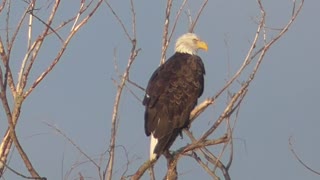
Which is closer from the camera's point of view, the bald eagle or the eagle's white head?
the bald eagle

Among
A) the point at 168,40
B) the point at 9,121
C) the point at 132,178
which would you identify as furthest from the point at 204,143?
the point at 9,121

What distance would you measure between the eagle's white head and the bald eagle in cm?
42

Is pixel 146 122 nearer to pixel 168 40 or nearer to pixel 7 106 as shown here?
pixel 168 40

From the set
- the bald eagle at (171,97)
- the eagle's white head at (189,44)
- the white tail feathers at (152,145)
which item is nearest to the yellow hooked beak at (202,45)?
the eagle's white head at (189,44)

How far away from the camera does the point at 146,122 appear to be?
580 cm

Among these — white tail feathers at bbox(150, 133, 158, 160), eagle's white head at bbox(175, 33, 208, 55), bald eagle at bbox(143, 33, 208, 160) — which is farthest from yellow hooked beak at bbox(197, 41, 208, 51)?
white tail feathers at bbox(150, 133, 158, 160)

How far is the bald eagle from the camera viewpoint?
572 cm

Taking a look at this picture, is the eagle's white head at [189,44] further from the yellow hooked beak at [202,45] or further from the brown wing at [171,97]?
the brown wing at [171,97]

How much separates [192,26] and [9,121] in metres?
2.37

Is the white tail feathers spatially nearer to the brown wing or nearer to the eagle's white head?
the brown wing

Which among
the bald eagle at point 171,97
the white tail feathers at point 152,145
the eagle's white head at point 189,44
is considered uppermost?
the eagle's white head at point 189,44

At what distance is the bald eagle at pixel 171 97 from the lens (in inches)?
225

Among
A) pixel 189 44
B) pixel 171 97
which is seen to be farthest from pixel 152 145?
pixel 189 44

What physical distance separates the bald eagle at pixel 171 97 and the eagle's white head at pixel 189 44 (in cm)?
42
